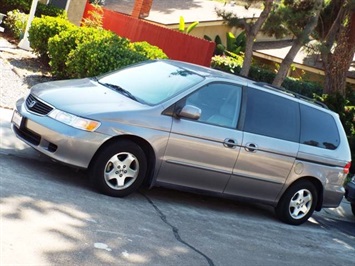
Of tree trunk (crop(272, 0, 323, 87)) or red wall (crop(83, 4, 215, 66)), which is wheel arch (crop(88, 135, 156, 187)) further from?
red wall (crop(83, 4, 215, 66))

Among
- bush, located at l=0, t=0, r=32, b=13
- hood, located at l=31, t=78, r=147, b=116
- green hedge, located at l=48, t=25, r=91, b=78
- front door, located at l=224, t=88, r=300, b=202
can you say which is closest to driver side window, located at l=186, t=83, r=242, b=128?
front door, located at l=224, t=88, r=300, b=202

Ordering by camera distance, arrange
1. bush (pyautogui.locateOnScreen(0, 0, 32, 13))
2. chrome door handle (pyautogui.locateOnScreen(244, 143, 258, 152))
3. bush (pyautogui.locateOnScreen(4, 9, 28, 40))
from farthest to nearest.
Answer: bush (pyautogui.locateOnScreen(0, 0, 32, 13)) < bush (pyautogui.locateOnScreen(4, 9, 28, 40)) < chrome door handle (pyautogui.locateOnScreen(244, 143, 258, 152))

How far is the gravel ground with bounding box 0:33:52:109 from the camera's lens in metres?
12.1

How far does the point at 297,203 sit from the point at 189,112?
2.35 metres

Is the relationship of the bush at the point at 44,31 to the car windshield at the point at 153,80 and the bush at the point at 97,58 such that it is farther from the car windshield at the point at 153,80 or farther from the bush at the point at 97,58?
the car windshield at the point at 153,80

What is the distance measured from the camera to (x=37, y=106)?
810 cm

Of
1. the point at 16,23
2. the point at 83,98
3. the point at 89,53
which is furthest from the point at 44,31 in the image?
the point at 83,98

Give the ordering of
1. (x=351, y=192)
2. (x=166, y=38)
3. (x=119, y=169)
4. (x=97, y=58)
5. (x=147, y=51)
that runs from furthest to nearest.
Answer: (x=166, y=38) → (x=147, y=51) → (x=97, y=58) → (x=351, y=192) → (x=119, y=169)

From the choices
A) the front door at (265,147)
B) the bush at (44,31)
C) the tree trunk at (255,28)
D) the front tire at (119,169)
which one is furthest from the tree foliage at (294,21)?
the front tire at (119,169)

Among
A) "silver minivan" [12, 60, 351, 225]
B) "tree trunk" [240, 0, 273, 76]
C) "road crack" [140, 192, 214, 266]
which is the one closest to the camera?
"road crack" [140, 192, 214, 266]

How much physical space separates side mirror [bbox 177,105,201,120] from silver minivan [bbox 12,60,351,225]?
0.04ft

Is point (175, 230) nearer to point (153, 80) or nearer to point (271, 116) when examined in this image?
point (153, 80)

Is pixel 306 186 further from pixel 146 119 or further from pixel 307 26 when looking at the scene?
pixel 307 26

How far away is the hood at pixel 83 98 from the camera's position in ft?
25.8
